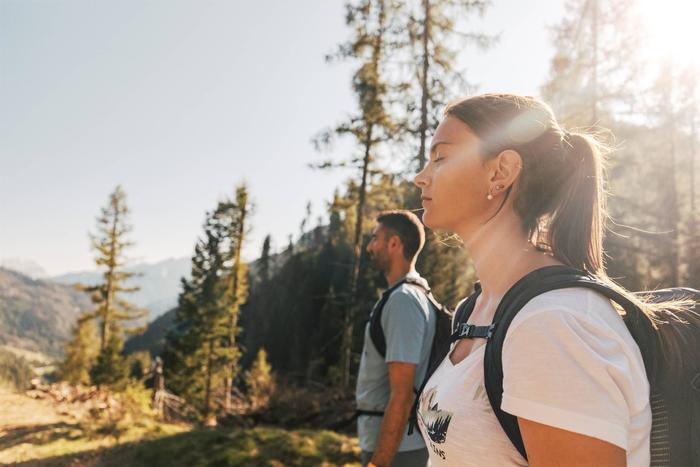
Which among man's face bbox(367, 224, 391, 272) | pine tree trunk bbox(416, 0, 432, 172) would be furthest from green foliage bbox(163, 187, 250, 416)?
man's face bbox(367, 224, 391, 272)

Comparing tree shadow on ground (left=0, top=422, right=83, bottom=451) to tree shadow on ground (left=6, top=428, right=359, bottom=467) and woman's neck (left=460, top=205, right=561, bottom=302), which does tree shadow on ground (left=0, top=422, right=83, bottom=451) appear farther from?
woman's neck (left=460, top=205, right=561, bottom=302)

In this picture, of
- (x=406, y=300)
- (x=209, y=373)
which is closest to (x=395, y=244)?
(x=406, y=300)

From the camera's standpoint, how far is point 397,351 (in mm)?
2771

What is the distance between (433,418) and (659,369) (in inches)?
22.5

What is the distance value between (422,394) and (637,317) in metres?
0.68

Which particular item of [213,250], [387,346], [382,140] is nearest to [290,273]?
[213,250]

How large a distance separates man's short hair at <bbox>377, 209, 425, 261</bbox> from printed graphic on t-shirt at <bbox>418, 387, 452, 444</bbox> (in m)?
2.08

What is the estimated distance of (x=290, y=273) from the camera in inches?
2363

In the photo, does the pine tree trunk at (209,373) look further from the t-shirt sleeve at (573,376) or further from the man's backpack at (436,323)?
the t-shirt sleeve at (573,376)

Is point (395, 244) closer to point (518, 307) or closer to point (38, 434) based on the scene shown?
point (518, 307)

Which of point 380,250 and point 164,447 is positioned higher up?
point 380,250

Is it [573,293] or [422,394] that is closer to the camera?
[573,293]

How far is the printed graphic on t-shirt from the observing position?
48.6 inches

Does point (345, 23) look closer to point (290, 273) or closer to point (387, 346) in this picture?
point (387, 346)
